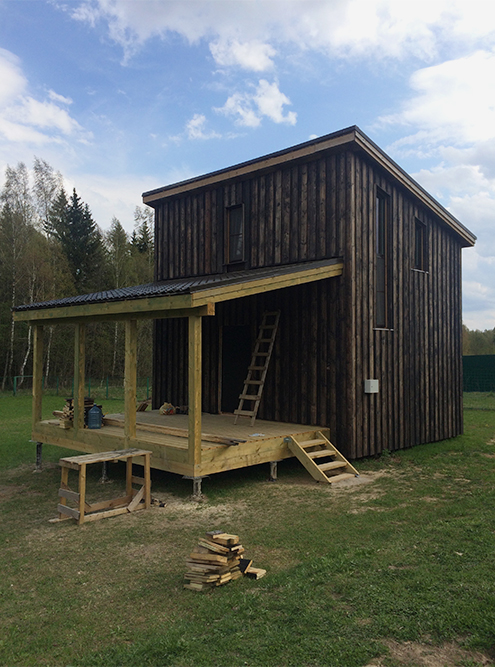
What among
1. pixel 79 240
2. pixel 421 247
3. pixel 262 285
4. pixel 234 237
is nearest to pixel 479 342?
pixel 79 240

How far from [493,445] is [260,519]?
25.7ft

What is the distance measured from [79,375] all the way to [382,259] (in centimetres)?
661

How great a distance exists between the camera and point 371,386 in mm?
9953

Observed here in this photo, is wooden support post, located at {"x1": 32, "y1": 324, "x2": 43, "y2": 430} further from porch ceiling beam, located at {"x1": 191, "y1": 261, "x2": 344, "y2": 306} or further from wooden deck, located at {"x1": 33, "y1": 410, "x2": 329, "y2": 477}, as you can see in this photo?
porch ceiling beam, located at {"x1": 191, "y1": 261, "x2": 344, "y2": 306}

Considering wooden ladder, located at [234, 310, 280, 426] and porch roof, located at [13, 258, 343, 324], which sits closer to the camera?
porch roof, located at [13, 258, 343, 324]

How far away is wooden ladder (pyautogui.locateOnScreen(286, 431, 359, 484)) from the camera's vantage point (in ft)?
27.8

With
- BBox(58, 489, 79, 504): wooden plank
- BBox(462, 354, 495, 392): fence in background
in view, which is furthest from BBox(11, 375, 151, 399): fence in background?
BBox(462, 354, 495, 392): fence in background

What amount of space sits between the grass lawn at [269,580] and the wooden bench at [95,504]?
0.17 metres

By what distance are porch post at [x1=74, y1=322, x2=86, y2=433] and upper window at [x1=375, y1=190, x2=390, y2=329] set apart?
5.91 m

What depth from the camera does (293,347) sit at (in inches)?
408

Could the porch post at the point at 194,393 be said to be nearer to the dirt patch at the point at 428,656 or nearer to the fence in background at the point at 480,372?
the dirt patch at the point at 428,656

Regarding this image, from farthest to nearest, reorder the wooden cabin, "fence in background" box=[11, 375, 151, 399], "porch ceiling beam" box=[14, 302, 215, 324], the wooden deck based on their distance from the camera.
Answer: "fence in background" box=[11, 375, 151, 399] < the wooden cabin < the wooden deck < "porch ceiling beam" box=[14, 302, 215, 324]

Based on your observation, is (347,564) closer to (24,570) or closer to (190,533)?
(190,533)

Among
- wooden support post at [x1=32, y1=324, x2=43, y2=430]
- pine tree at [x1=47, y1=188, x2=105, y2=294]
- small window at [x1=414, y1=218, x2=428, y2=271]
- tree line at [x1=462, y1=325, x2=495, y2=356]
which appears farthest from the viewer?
tree line at [x1=462, y1=325, x2=495, y2=356]
